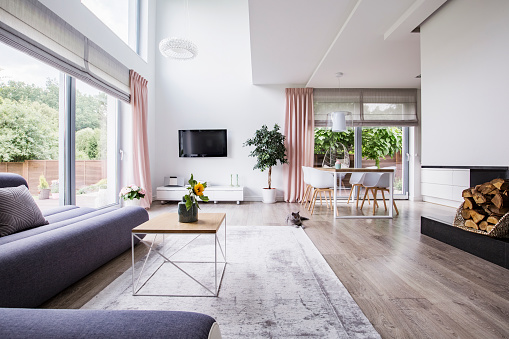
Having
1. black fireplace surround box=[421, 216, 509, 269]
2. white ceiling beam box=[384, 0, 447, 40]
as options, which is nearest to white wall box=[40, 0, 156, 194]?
white ceiling beam box=[384, 0, 447, 40]

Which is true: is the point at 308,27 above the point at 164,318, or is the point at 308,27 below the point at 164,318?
above

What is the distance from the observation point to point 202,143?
5.60m

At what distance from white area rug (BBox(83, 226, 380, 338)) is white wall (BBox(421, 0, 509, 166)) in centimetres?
168

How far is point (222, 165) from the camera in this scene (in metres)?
5.70

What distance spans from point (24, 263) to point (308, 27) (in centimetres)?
348

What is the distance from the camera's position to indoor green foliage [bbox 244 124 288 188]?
5145mm

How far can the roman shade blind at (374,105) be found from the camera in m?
5.68

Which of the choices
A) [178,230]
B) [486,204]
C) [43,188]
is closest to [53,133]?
[43,188]

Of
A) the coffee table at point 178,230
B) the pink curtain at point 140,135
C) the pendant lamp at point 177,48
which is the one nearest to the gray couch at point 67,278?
the coffee table at point 178,230

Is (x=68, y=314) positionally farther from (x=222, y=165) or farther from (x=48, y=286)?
(x=222, y=165)

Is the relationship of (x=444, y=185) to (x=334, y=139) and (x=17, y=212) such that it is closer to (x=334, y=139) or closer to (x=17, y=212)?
(x=334, y=139)

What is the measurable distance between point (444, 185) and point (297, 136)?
2.88 m

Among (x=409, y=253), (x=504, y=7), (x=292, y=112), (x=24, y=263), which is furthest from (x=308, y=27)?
(x=24, y=263)

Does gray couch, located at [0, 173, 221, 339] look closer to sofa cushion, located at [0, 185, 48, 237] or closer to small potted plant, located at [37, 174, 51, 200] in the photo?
sofa cushion, located at [0, 185, 48, 237]
